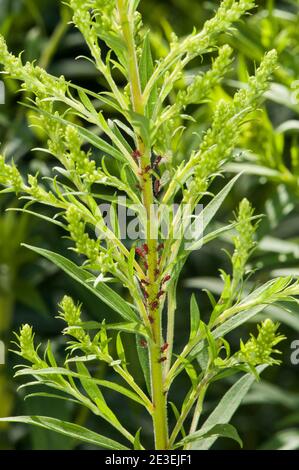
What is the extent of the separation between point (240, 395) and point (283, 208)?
60cm

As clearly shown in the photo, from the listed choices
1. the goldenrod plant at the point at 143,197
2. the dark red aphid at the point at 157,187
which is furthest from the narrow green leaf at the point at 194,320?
the dark red aphid at the point at 157,187

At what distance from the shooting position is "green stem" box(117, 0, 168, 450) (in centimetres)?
78

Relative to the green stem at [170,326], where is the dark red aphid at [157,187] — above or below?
above

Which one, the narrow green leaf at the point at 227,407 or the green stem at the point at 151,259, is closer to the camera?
the green stem at the point at 151,259

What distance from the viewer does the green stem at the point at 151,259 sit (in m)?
0.78

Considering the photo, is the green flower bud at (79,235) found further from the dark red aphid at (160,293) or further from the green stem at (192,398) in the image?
the green stem at (192,398)

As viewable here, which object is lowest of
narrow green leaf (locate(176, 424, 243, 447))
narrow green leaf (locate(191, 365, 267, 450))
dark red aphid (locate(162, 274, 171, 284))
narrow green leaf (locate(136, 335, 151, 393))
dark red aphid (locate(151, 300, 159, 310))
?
narrow green leaf (locate(176, 424, 243, 447))

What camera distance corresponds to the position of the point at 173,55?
780 mm

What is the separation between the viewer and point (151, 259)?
812 mm

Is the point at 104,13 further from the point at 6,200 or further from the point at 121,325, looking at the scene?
the point at 6,200

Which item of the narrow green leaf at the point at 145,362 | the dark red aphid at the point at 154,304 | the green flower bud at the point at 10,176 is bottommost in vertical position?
the narrow green leaf at the point at 145,362

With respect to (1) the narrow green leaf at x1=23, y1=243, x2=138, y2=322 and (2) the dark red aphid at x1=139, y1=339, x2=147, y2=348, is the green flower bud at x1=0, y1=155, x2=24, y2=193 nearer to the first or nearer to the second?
(1) the narrow green leaf at x1=23, y1=243, x2=138, y2=322

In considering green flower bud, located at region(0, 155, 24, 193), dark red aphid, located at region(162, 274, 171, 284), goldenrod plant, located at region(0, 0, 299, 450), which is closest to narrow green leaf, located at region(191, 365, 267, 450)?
goldenrod plant, located at region(0, 0, 299, 450)

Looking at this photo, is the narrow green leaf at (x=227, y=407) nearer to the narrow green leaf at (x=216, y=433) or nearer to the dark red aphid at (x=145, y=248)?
the narrow green leaf at (x=216, y=433)
